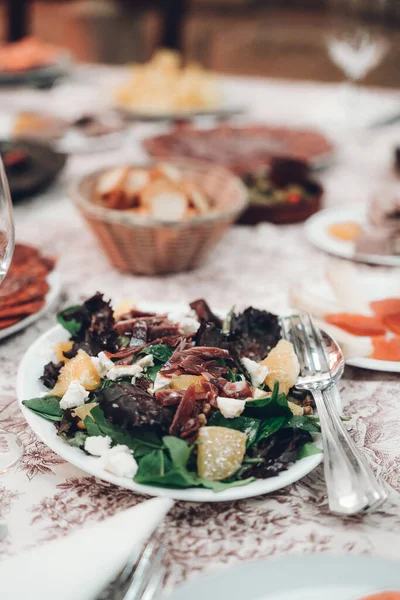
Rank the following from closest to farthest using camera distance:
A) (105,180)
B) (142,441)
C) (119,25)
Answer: (142,441) < (105,180) < (119,25)

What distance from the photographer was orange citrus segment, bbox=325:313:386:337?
1.01 metres

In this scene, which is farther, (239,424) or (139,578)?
(239,424)

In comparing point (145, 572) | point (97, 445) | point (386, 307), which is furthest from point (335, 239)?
point (145, 572)

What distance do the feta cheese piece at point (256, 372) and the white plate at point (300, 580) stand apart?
24cm

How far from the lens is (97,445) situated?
70 cm

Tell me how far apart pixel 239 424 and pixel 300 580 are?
0.60ft

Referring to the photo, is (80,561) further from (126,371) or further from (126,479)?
(126,371)

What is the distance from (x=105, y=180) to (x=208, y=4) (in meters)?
5.72

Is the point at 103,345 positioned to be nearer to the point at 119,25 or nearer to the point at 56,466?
the point at 56,466

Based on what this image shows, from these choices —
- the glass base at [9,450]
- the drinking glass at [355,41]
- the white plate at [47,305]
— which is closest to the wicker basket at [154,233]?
the white plate at [47,305]

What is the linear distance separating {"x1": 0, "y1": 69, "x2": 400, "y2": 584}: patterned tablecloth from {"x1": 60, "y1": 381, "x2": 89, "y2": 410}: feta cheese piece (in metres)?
0.08

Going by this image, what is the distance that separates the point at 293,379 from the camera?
0.81m

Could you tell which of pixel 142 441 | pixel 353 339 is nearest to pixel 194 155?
pixel 353 339

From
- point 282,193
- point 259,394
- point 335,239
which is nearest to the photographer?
point 259,394
